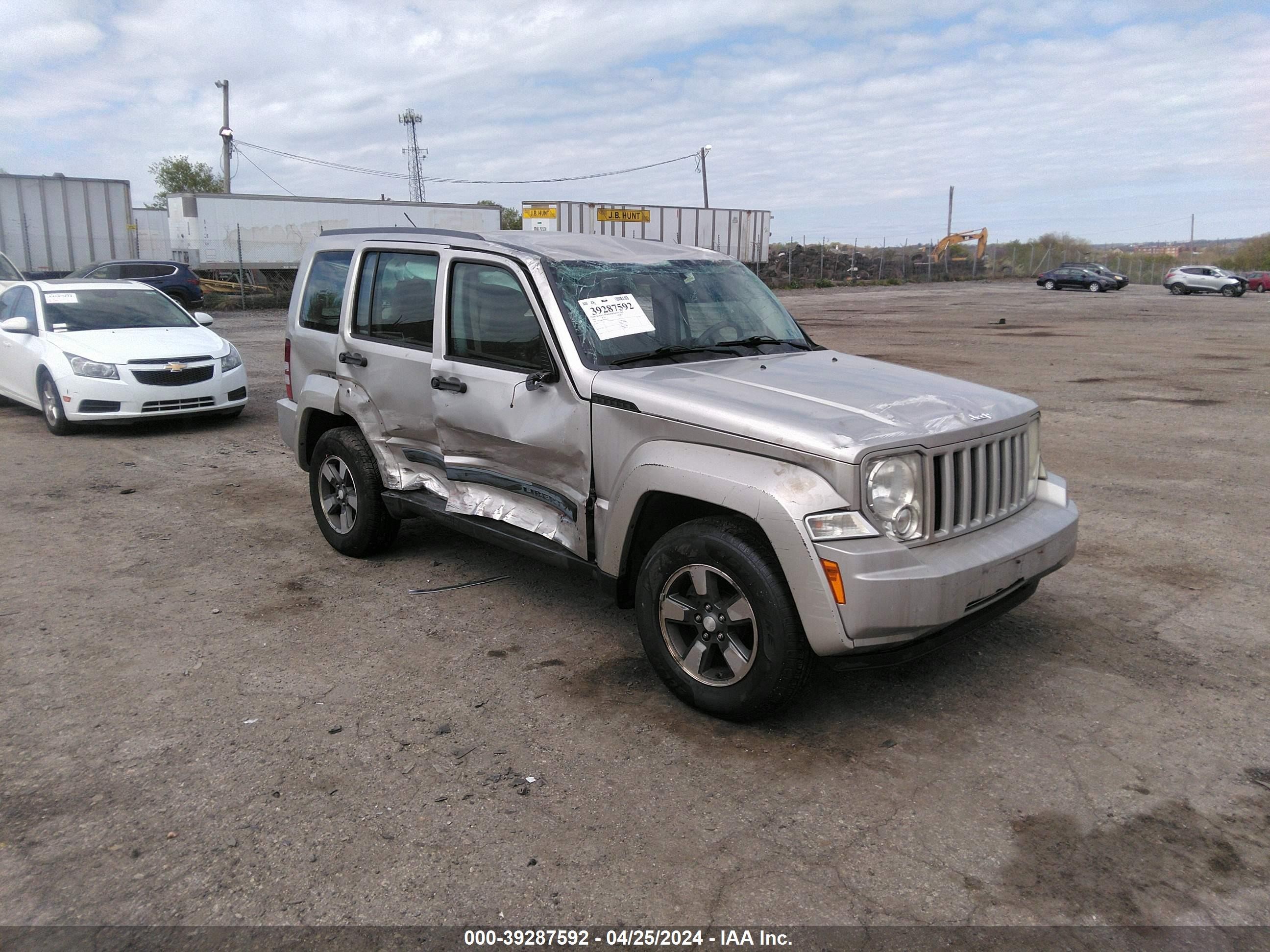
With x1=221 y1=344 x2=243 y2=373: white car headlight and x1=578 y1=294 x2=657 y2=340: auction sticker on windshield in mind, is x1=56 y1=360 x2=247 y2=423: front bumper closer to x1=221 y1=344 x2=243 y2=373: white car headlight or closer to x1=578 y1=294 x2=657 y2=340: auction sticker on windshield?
x1=221 y1=344 x2=243 y2=373: white car headlight

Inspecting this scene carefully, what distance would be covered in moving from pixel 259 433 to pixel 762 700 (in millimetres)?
8085

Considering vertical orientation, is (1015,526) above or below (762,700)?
above

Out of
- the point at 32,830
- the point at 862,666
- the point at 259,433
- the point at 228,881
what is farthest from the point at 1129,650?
the point at 259,433

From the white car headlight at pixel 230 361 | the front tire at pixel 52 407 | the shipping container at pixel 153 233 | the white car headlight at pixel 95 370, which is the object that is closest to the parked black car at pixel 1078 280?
the shipping container at pixel 153 233

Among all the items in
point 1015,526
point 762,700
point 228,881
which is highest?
point 1015,526

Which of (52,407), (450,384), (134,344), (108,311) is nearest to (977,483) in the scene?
(450,384)

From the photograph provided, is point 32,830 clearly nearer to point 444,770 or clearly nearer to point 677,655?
point 444,770

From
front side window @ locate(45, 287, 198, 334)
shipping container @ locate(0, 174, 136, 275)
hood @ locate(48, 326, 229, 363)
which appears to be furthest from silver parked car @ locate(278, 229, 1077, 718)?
shipping container @ locate(0, 174, 136, 275)

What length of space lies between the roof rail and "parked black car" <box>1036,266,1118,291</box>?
50589mm

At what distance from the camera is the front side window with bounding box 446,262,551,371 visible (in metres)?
4.57

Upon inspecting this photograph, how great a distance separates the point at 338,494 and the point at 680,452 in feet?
9.60

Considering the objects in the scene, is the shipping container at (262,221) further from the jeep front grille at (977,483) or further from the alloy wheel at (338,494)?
the jeep front grille at (977,483)

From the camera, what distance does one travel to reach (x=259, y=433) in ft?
33.5

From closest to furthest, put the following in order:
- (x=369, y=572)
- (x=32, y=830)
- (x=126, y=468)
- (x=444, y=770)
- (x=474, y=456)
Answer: (x=32, y=830), (x=444, y=770), (x=474, y=456), (x=369, y=572), (x=126, y=468)
